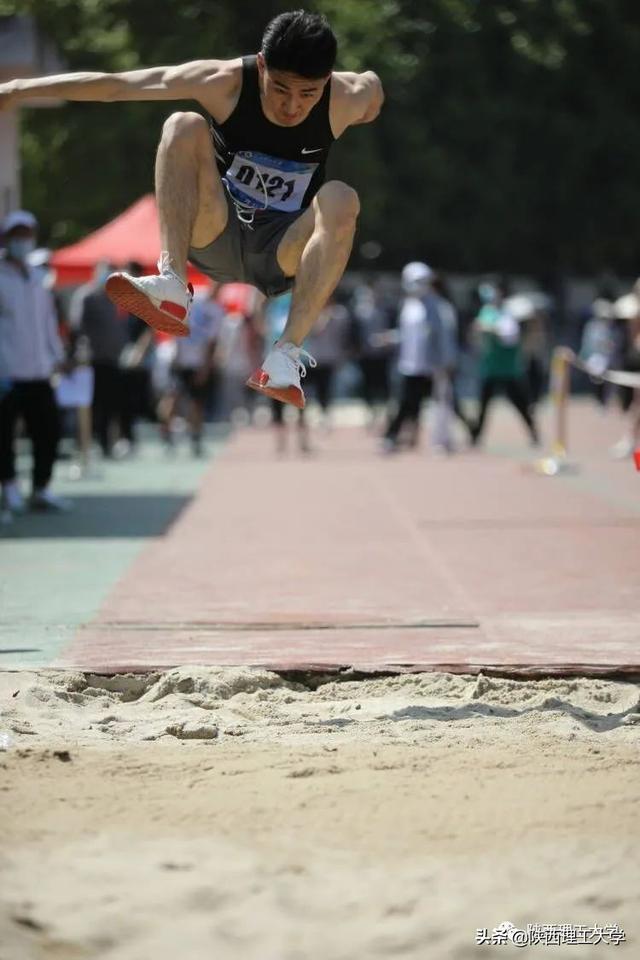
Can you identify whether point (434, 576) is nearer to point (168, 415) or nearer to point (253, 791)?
point (253, 791)

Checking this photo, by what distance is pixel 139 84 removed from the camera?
23.5 feet

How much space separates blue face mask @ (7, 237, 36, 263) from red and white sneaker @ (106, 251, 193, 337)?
6543mm

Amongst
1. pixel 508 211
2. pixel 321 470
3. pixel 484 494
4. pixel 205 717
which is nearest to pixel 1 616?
pixel 205 717

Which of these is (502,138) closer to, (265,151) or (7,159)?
(7,159)

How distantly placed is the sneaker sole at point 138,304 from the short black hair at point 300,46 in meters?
1.07

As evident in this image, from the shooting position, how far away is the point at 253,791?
5305 mm

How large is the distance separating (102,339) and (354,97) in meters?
12.6

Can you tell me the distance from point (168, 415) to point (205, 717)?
17.0m

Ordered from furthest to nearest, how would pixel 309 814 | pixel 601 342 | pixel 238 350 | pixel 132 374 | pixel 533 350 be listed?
pixel 601 342 < pixel 238 350 < pixel 533 350 < pixel 132 374 < pixel 309 814

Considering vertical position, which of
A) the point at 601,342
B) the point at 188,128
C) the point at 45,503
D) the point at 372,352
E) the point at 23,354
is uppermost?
the point at 188,128

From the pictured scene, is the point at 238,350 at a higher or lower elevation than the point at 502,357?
lower

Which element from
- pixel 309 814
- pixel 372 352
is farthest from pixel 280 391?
pixel 372 352

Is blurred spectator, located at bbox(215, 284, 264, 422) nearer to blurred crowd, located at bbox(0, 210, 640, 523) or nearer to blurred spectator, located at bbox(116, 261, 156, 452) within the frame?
blurred crowd, located at bbox(0, 210, 640, 523)

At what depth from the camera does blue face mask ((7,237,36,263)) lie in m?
13.9
